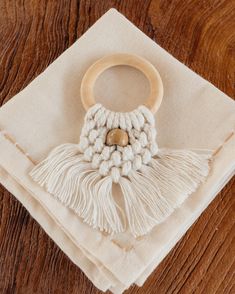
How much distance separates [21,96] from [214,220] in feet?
1.11

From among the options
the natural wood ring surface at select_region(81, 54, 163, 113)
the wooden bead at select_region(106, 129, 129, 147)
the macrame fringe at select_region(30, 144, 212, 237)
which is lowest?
the macrame fringe at select_region(30, 144, 212, 237)

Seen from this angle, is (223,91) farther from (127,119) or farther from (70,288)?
(70,288)

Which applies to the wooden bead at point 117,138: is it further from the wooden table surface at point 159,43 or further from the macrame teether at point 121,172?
the wooden table surface at point 159,43

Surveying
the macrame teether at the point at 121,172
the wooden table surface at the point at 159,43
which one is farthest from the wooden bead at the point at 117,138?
the wooden table surface at the point at 159,43

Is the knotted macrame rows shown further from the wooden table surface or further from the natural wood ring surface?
the wooden table surface

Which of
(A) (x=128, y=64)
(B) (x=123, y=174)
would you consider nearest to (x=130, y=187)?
(B) (x=123, y=174)

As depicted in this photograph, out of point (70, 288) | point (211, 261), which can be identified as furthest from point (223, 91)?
point (70, 288)

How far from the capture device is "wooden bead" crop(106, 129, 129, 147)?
23.6 inches

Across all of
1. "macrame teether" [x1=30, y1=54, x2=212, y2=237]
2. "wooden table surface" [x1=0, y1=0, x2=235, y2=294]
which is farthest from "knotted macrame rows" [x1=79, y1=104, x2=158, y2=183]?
"wooden table surface" [x1=0, y1=0, x2=235, y2=294]

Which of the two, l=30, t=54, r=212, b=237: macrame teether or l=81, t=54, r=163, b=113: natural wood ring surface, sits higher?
l=81, t=54, r=163, b=113: natural wood ring surface

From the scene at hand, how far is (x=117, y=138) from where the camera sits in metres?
0.60

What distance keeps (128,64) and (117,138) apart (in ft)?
0.42

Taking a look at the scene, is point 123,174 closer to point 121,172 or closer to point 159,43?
point 121,172

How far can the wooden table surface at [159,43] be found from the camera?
2.10 ft
